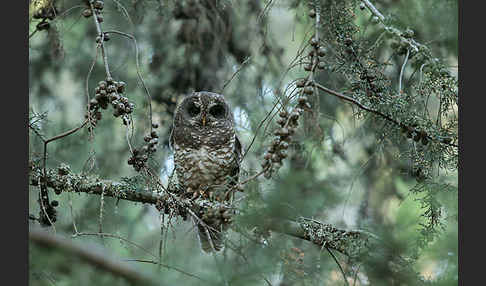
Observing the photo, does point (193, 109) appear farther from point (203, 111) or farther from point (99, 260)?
point (99, 260)

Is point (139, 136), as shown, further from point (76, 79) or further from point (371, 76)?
point (371, 76)

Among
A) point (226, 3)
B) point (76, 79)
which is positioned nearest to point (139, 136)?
point (76, 79)

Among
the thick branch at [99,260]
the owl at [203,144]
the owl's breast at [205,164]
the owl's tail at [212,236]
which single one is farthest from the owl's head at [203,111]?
the thick branch at [99,260]

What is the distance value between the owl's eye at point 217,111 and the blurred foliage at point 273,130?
4.1 inches

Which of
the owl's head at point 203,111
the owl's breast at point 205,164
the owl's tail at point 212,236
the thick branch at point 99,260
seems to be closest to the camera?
the thick branch at point 99,260

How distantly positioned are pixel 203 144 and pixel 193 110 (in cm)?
30

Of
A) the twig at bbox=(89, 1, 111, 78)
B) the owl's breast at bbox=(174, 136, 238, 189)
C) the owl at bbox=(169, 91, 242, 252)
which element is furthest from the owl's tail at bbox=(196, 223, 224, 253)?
the twig at bbox=(89, 1, 111, 78)

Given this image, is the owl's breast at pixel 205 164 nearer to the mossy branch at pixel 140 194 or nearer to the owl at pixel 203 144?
the owl at pixel 203 144

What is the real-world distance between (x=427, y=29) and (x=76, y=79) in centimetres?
263

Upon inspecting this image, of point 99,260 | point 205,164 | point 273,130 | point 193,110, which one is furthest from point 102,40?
point 193,110

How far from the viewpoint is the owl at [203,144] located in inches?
146

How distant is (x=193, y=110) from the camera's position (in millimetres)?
3896

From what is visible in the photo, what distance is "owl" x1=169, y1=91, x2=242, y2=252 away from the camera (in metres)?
3.70

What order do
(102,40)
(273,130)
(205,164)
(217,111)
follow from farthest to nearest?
(217,111) < (205,164) < (273,130) < (102,40)
